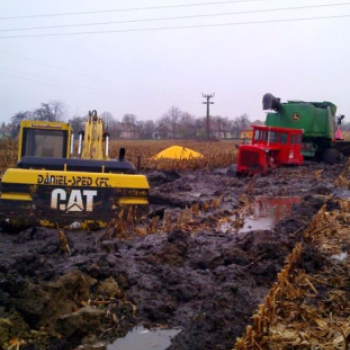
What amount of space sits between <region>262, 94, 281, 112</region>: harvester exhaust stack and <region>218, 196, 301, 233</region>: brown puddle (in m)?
8.22

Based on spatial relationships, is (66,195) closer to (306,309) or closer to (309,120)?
(306,309)

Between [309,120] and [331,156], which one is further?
[331,156]

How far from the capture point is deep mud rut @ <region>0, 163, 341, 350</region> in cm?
428

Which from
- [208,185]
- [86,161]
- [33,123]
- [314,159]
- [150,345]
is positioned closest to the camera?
[150,345]

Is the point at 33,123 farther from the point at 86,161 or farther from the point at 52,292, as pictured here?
the point at 52,292

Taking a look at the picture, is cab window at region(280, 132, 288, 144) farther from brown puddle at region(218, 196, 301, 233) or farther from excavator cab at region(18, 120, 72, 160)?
excavator cab at region(18, 120, 72, 160)

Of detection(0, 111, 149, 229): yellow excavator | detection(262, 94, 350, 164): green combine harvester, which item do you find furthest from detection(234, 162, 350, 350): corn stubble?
detection(262, 94, 350, 164): green combine harvester

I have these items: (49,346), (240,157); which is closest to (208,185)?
(240,157)

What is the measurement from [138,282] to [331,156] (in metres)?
18.0

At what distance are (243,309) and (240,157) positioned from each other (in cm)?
1338

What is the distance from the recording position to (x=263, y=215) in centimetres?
1045

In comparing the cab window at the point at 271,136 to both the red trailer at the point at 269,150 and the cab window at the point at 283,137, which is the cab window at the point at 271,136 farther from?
the cab window at the point at 283,137

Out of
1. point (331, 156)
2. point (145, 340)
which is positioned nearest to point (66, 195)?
point (145, 340)

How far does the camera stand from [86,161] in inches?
348
